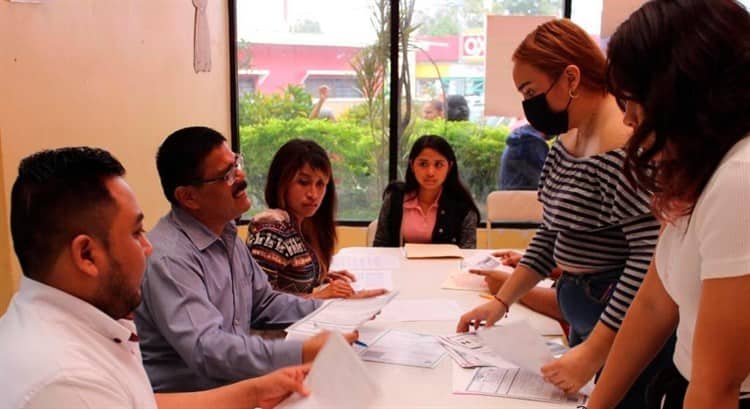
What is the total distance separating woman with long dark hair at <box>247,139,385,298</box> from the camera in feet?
7.22

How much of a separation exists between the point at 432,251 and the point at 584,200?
145 centimetres

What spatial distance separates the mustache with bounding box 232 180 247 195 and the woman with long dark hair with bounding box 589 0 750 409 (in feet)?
3.38

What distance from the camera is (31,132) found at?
1961mm

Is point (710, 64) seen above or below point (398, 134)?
above

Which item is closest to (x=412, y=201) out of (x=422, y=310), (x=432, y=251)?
(x=432, y=251)

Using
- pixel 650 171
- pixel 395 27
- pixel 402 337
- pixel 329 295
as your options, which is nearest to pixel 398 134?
pixel 395 27

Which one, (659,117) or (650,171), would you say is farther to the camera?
(650,171)

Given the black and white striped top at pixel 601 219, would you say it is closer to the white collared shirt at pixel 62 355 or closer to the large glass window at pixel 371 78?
the white collared shirt at pixel 62 355

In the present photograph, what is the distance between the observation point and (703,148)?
0.83 meters

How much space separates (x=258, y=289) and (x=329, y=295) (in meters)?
0.25

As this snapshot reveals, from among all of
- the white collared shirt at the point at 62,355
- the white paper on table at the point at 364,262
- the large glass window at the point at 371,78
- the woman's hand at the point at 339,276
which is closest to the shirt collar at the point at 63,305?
the white collared shirt at the point at 62,355

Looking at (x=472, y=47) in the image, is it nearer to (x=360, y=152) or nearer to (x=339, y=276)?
(x=360, y=152)

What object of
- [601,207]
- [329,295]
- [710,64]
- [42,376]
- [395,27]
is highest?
[395,27]

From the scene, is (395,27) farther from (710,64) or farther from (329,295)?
(710,64)
